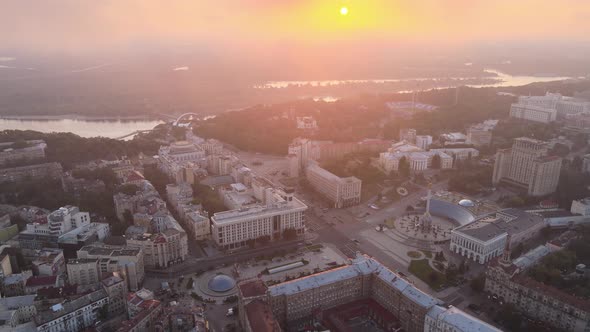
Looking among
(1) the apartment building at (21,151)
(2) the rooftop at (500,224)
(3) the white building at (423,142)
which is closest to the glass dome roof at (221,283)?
(2) the rooftop at (500,224)

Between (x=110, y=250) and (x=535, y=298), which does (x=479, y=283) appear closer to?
(x=535, y=298)

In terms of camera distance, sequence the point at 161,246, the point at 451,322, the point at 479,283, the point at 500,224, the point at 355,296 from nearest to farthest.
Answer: the point at 451,322 → the point at 355,296 → the point at 479,283 → the point at 161,246 → the point at 500,224

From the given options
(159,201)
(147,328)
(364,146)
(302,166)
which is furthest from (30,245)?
(364,146)

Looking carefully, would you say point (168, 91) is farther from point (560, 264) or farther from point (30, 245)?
point (560, 264)

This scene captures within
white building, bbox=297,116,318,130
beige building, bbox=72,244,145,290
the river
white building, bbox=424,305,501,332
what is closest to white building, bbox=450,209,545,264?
white building, bbox=424,305,501,332

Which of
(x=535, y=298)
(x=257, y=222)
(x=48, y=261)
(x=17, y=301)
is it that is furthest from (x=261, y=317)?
(x=48, y=261)

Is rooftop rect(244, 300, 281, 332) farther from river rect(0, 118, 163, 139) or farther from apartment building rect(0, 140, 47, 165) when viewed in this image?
river rect(0, 118, 163, 139)
